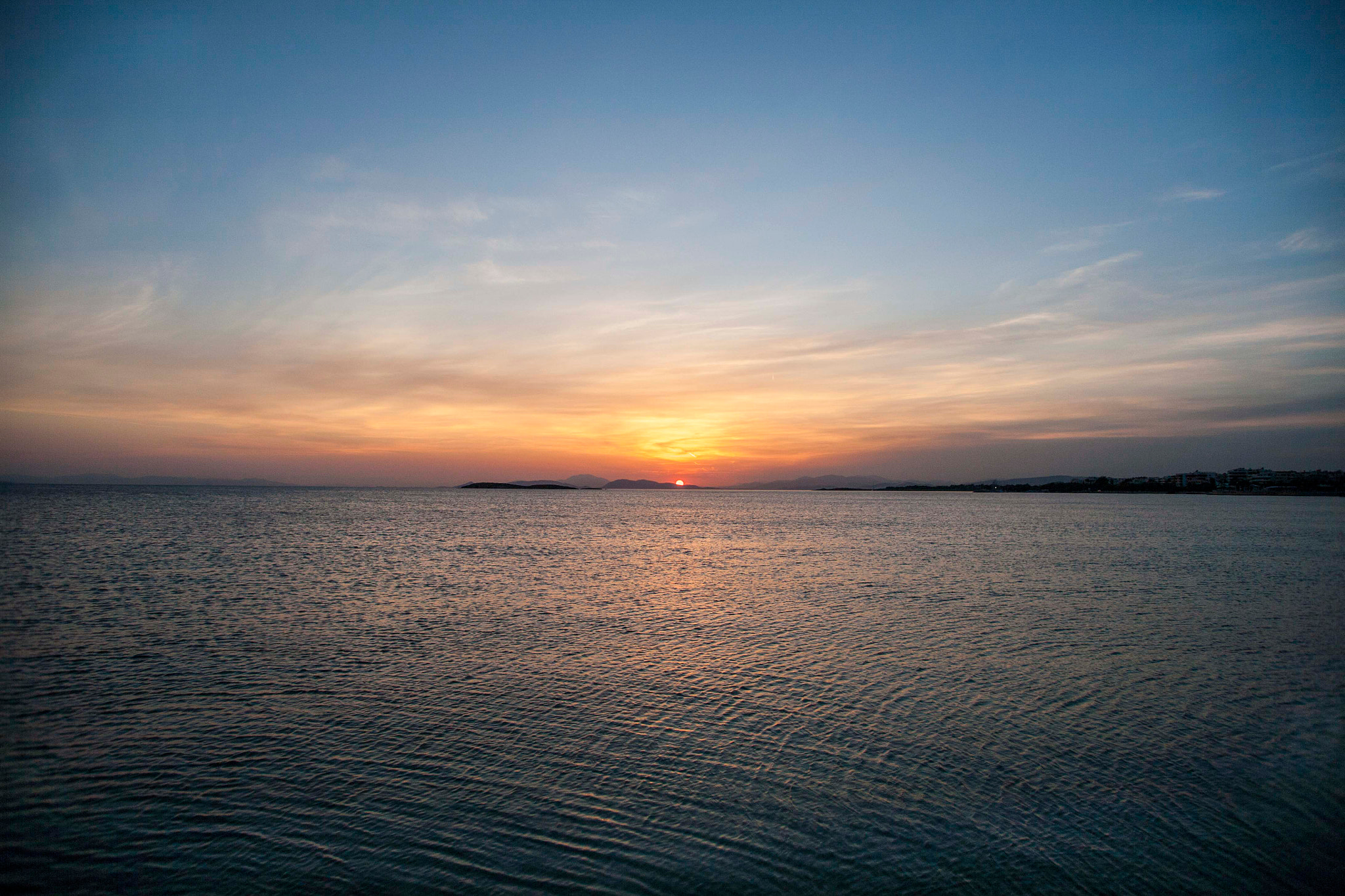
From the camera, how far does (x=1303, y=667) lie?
15.9 m

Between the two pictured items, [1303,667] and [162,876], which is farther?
[1303,667]

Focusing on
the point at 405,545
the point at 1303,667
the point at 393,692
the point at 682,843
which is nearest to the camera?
the point at 682,843

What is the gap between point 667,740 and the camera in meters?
11.1

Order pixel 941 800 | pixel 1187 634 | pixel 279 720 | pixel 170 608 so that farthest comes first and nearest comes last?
pixel 170 608 → pixel 1187 634 → pixel 279 720 → pixel 941 800

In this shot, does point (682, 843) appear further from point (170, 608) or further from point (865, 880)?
point (170, 608)

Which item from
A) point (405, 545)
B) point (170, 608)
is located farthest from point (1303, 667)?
point (405, 545)

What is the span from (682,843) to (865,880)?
2037 millimetres

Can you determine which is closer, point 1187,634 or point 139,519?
point 1187,634

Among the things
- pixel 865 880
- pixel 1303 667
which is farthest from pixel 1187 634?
pixel 865 880

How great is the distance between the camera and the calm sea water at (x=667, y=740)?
24.8ft

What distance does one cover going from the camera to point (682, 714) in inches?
484

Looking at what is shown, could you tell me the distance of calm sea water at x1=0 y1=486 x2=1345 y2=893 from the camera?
755cm

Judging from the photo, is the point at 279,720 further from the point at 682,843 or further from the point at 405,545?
the point at 405,545

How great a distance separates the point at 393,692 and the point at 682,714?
5764 mm
